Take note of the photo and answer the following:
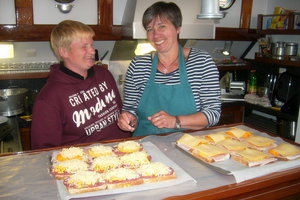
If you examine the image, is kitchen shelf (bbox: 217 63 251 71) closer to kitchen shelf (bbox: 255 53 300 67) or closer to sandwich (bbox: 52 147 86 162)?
kitchen shelf (bbox: 255 53 300 67)

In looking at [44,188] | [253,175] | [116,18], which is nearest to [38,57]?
[116,18]

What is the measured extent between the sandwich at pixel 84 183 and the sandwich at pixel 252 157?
0.65 m

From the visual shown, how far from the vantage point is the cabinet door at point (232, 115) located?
3.84 m

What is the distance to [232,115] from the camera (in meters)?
3.89

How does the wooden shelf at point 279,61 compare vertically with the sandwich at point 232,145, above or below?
above

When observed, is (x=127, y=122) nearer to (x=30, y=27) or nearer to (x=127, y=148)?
(x=127, y=148)

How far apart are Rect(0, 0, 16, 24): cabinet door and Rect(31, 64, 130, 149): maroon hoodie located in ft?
3.96

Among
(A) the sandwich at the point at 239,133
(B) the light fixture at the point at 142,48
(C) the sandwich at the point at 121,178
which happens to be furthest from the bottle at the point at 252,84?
(C) the sandwich at the point at 121,178

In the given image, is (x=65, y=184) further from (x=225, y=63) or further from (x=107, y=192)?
(x=225, y=63)

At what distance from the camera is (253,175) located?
1.26 metres

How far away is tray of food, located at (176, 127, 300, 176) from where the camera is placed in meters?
1.34

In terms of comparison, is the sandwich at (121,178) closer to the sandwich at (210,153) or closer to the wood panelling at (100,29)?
the sandwich at (210,153)

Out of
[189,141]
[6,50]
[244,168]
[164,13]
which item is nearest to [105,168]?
[189,141]

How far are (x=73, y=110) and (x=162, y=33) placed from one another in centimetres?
74
